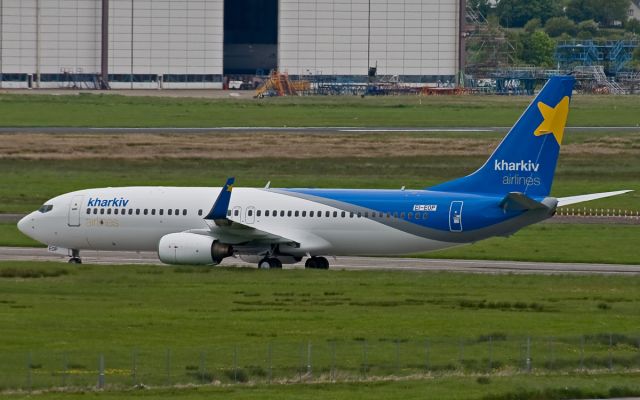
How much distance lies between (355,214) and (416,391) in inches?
1046

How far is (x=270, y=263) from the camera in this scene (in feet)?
211

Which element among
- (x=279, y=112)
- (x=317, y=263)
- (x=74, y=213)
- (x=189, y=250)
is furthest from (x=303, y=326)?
(x=279, y=112)

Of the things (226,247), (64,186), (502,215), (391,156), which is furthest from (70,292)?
(391,156)

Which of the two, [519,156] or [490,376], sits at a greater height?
[519,156]

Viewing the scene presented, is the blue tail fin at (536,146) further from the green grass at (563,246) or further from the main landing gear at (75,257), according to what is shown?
the main landing gear at (75,257)

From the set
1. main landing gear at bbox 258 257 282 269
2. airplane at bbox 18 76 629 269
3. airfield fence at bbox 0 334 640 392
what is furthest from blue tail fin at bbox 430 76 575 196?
airfield fence at bbox 0 334 640 392

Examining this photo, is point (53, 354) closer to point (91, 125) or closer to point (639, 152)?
point (639, 152)

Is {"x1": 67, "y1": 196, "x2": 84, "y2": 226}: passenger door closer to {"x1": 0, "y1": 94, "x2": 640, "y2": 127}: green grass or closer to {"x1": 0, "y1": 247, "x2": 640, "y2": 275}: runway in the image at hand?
{"x1": 0, "y1": 247, "x2": 640, "y2": 275}: runway

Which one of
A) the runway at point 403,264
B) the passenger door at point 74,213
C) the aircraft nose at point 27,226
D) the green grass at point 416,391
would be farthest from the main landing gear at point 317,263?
the green grass at point 416,391

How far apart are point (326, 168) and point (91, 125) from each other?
38.0 meters

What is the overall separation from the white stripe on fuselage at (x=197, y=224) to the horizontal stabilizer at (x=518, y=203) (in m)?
3.36

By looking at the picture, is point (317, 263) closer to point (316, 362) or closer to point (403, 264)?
point (403, 264)

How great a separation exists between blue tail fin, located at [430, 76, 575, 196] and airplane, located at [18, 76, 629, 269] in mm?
42

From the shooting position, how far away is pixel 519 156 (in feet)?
207
